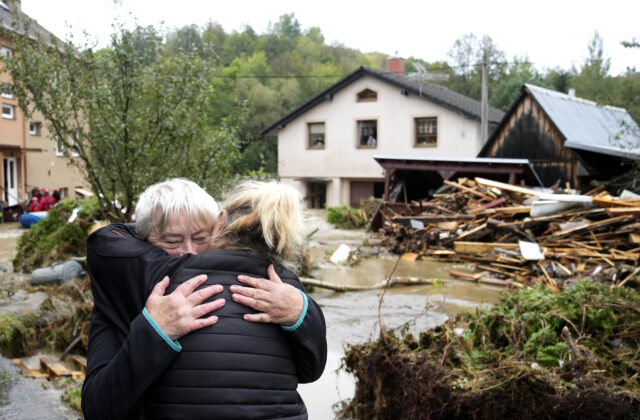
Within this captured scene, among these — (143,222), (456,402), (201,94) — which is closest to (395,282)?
(201,94)

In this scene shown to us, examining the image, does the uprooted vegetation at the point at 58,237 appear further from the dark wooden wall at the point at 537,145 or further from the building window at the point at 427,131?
the building window at the point at 427,131

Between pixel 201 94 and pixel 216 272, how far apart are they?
7679mm

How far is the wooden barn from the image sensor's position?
70.7 feet

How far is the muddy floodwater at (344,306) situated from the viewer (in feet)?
18.3

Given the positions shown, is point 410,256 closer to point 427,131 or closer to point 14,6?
point 14,6

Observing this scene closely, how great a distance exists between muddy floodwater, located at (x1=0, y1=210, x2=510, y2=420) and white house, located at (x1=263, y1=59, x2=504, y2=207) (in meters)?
12.3

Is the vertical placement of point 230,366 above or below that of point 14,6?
below

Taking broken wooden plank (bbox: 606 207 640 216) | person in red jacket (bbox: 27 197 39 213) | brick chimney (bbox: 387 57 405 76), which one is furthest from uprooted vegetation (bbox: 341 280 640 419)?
brick chimney (bbox: 387 57 405 76)

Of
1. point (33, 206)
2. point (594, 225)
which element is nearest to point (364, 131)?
point (33, 206)

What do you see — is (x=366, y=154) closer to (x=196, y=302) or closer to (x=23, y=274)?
(x=23, y=274)

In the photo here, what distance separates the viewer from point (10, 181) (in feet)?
95.3

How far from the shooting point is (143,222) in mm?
2398

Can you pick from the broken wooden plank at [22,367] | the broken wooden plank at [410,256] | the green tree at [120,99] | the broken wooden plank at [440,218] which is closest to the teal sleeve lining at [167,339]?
the broken wooden plank at [22,367]

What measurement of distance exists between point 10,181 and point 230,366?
31.1 meters
